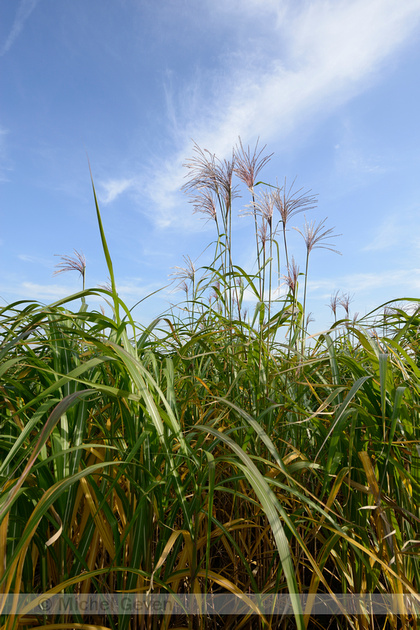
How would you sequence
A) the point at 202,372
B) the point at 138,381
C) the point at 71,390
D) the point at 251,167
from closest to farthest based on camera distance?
1. the point at 138,381
2. the point at 71,390
3. the point at 251,167
4. the point at 202,372

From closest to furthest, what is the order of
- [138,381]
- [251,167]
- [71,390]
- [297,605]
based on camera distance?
[297,605] < [138,381] < [71,390] < [251,167]

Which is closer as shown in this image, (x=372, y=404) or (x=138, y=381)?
(x=138, y=381)

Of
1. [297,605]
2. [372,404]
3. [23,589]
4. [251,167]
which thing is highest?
[251,167]

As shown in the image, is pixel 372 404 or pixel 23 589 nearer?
pixel 23 589

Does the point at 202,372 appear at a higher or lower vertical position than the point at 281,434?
higher

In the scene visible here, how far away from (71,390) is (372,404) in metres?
0.91

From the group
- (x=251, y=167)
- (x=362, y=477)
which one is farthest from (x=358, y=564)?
(x=251, y=167)

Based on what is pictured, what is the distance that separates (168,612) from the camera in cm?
83

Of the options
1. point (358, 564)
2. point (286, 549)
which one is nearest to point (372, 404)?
point (358, 564)

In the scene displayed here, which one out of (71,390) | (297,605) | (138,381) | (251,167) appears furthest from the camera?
(251,167)

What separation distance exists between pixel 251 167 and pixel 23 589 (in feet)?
5.25

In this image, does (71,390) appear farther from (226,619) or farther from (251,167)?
(251,167)

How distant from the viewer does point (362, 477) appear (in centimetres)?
109

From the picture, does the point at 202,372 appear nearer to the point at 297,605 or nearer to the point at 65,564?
the point at 65,564
